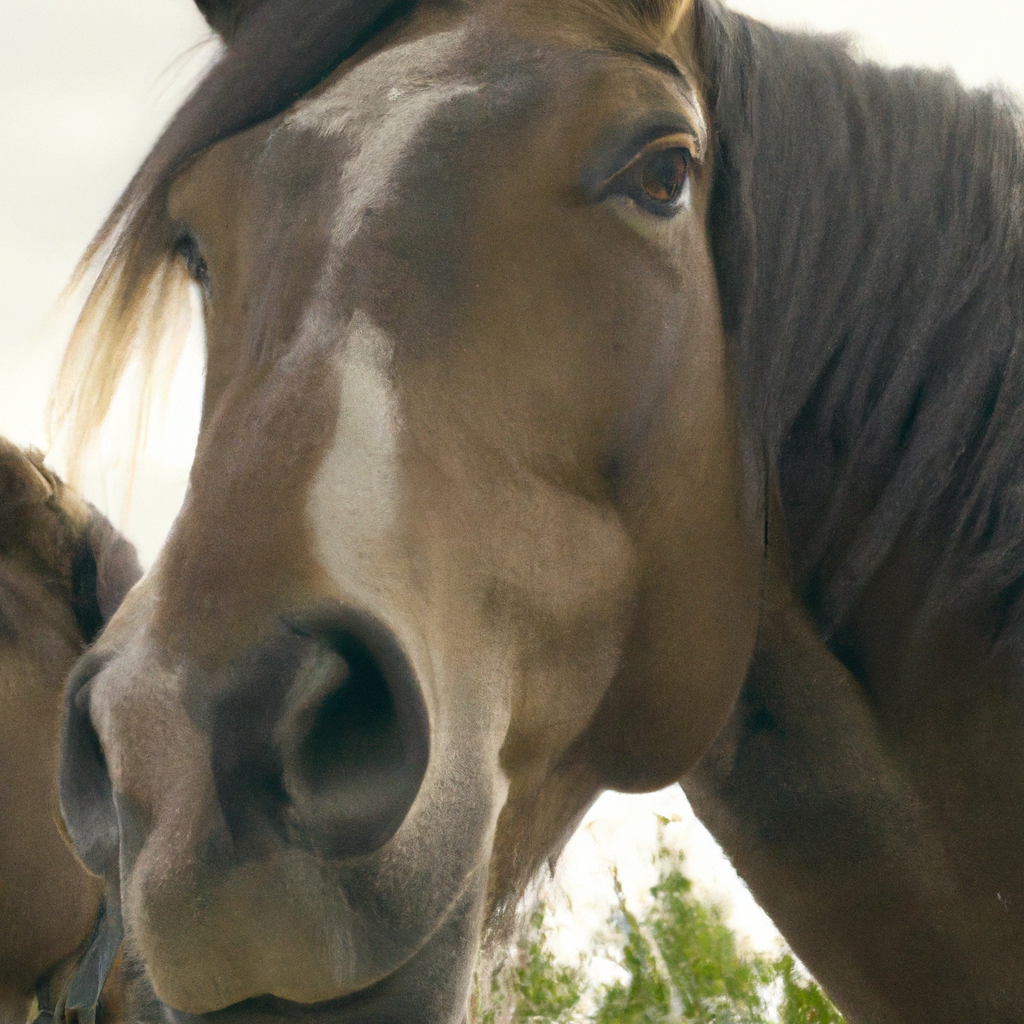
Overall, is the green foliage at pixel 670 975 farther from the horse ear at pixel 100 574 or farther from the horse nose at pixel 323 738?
the horse nose at pixel 323 738

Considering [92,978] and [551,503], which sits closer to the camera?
[551,503]

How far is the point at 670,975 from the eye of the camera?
853 centimetres

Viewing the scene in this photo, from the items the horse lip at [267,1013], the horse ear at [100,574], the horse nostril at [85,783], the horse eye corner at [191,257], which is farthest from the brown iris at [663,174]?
the horse ear at [100,574]

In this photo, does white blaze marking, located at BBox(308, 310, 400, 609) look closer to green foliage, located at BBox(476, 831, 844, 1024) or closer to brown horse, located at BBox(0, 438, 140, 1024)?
brown horse, located at BBox(0, 438, 140, 1024)

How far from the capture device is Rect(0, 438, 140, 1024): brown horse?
3373mm

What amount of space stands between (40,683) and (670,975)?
6.47 metres

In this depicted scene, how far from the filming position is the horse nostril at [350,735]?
43.9 inches

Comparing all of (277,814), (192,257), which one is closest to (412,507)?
(277,814)

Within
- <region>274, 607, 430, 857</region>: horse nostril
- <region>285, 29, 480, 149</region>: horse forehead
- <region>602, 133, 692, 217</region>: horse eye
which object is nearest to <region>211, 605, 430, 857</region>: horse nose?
<region>274, 607, 430, 857</region>: horse nostril

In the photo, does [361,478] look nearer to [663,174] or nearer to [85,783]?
[85,783]

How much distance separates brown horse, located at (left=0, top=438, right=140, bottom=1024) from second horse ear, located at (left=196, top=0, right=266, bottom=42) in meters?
2.11

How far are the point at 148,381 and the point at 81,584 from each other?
1.94 m

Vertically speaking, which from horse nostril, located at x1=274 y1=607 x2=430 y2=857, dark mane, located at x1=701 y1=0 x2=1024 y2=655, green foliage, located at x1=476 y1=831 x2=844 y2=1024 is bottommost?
green foliage, located at x1=476 y1=831 x2=844 y2=1024

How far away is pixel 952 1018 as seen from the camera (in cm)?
177
